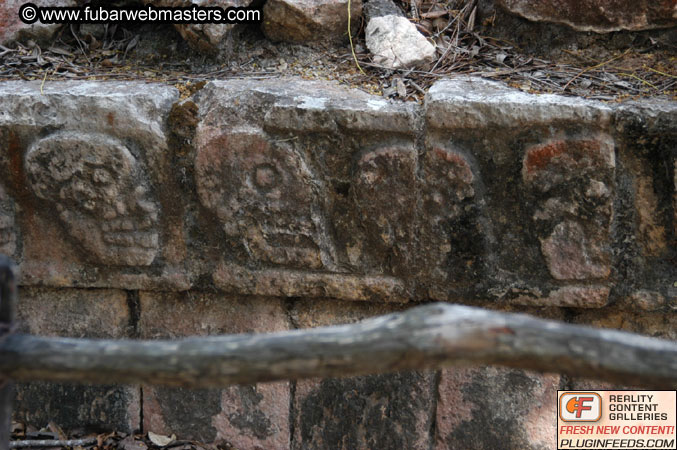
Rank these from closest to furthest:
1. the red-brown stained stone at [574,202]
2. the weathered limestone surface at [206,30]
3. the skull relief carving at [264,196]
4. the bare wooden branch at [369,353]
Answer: the bare wooden branch at [369,353] < the red-brown stained stone at [574,202] < the skull relief carving at [264,196] < the weathered limestone surface at [206,30]

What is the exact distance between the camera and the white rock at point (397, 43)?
2588mm

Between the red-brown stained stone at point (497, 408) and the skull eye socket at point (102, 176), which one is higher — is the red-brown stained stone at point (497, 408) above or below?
below

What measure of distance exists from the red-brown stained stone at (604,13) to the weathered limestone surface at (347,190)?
463 mm

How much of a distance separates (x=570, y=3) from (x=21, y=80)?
2005mm

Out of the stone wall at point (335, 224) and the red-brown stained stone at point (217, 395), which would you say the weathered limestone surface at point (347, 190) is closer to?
the stone wall at point (335, 224)

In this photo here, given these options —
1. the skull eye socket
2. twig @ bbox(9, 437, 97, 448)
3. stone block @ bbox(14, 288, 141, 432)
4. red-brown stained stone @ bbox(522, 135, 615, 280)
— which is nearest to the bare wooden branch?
red-brown stained stone @ bbox(522, 135, 615, 280)

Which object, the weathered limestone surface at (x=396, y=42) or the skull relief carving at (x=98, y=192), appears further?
the weathered limestone surface at (x=396, y=42)

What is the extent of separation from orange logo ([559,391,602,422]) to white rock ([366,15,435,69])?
130 centimetres

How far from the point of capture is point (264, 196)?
2291mm

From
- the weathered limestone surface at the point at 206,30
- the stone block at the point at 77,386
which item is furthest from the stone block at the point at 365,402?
the weathered limestone surface at the point at 206,30

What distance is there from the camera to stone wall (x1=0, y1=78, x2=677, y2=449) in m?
2.13

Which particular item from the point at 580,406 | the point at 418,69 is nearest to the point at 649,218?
the point at 580,406

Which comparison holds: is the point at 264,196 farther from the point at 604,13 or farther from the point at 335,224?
the point at 604,13

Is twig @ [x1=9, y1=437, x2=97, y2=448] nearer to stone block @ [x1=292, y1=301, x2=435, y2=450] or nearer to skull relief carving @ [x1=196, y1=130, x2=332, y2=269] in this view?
stone block @ [x1=292, y1=301, x2=435, y2=450]
